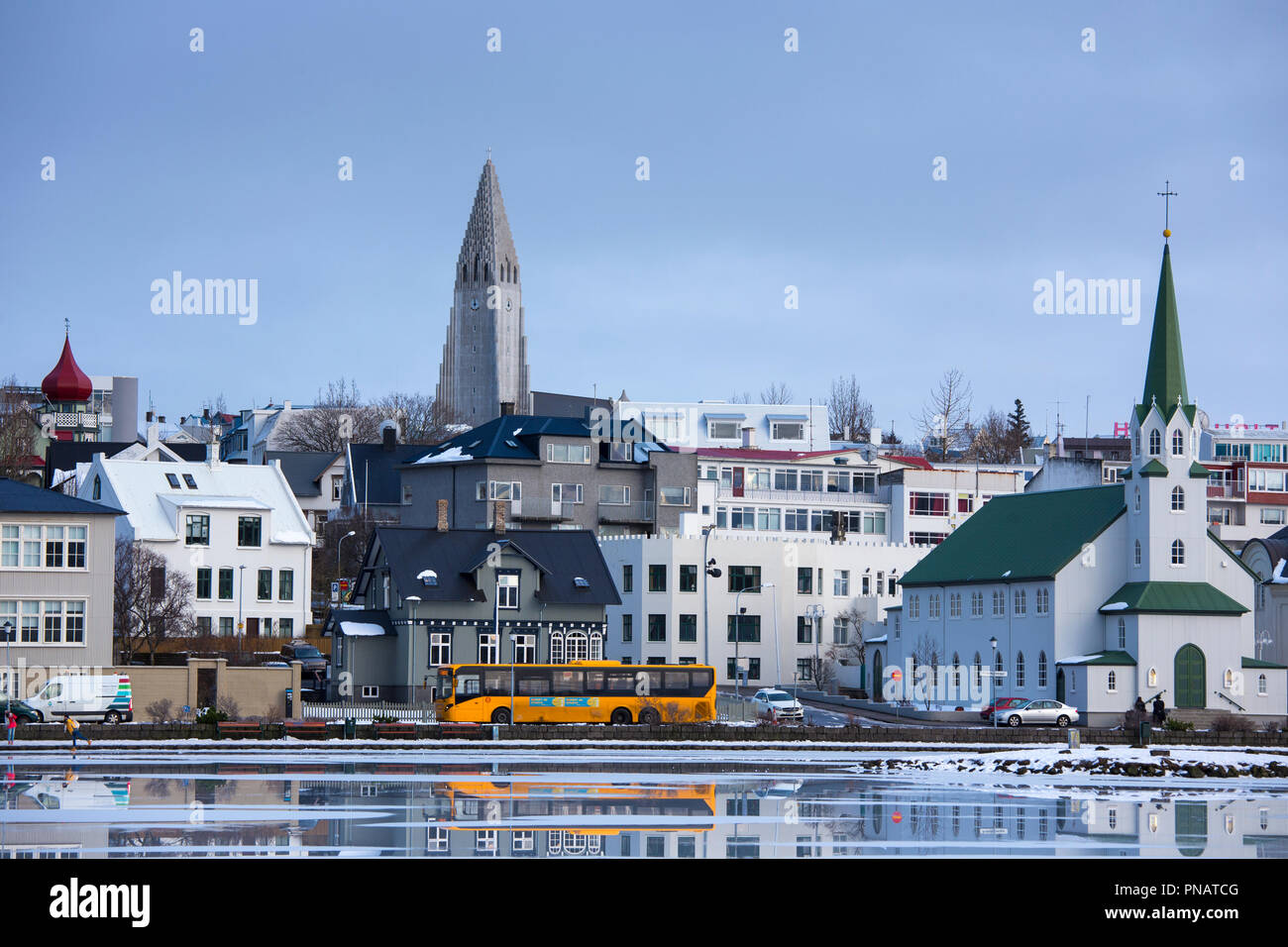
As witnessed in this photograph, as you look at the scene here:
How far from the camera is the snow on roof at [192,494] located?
8981 centimetres

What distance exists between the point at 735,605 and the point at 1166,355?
2651cm

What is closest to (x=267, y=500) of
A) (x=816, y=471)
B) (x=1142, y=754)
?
(x=816, y=471)

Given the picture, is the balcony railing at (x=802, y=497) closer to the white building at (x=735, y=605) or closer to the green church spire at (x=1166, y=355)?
the white building at (x=735, y=605)

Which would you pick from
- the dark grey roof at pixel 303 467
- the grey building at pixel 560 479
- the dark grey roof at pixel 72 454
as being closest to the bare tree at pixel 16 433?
the dark grey roof at pixel 72 454

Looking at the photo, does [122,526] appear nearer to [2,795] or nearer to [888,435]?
[2,795]

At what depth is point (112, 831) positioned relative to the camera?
1119 inches

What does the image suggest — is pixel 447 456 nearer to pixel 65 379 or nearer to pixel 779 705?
pixel 779 705

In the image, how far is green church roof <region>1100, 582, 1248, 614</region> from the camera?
7650 centimetres

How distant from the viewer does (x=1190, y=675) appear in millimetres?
76500

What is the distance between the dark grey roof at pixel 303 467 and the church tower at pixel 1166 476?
205ft

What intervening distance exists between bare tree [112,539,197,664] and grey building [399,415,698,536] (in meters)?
21.3

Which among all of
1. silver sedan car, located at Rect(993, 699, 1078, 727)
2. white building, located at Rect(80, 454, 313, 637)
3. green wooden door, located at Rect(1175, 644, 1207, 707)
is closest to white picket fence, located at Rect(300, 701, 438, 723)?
silver sedan car, located at Rect(993, 699, 1078, 727)
